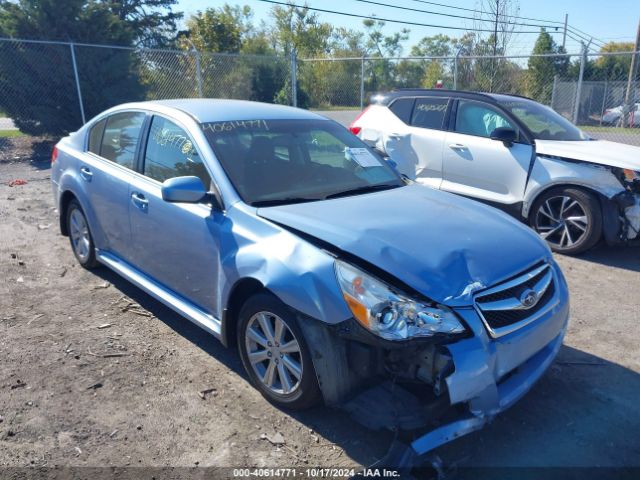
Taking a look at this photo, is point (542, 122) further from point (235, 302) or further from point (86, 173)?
point (86, 173)

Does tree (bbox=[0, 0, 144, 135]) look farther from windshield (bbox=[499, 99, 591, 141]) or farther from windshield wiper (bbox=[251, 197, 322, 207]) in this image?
windshield wiper (bbox=[251, 197, 322, 207])

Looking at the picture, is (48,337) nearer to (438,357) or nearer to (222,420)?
(222,420)

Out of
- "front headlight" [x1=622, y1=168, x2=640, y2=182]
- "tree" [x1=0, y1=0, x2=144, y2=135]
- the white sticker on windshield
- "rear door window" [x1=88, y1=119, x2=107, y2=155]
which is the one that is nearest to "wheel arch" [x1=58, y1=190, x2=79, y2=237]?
"rear door window" [x1=88, y1=119, x2=107, y2=155]

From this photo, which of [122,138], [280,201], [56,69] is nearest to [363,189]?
[280,201]

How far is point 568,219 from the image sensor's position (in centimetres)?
595

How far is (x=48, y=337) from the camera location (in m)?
4.03

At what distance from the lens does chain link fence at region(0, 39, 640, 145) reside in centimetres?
1338

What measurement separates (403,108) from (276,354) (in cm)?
554

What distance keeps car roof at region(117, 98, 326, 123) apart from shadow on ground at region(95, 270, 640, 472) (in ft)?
5.86

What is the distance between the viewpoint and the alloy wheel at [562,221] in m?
5.87

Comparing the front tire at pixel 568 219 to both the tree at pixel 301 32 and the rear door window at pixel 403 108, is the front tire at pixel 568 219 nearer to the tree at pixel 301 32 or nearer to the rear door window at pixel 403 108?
the rear door window at pixel 403 108

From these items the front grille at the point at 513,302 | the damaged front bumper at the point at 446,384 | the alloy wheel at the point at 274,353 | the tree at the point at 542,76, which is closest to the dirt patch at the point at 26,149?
the alloy wheel at the point at 274,353


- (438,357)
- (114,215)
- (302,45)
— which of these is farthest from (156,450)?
(302,45)

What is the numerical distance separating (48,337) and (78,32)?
13.7 m
